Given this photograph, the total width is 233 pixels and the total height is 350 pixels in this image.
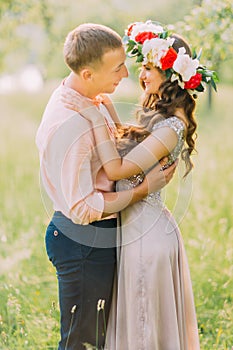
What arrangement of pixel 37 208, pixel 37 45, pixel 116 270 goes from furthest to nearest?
1. pixel 37 45
2. pixel 37 208
3. pixel 116 270

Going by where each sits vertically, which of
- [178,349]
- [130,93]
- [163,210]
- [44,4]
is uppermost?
[130,93]

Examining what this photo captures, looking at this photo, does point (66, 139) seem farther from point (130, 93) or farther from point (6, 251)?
point (130, 93)

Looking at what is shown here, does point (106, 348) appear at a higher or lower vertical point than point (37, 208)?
lower

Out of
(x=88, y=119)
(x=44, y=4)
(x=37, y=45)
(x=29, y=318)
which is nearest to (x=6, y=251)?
(x=29, y=318)

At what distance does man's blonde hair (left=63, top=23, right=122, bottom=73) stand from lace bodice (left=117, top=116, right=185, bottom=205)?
0.39 metres

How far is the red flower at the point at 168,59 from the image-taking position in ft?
9.36

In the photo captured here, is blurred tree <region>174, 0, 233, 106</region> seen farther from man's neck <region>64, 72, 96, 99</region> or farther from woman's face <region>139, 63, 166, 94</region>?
man's neck <region>64, 72, 96, 99</region>

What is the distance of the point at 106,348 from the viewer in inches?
123

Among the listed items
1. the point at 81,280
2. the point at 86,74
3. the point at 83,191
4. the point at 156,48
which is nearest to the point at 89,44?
the point at 86,74

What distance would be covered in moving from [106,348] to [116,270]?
1.33 ft

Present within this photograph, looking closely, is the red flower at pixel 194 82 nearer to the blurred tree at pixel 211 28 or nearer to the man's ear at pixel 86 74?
the man's ear at pixel 86 74

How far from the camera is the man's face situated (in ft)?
9.01

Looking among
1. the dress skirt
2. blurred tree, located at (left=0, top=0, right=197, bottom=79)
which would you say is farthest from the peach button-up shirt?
blurred tree, located at (left=0, top=0, right=197, bottom=79)

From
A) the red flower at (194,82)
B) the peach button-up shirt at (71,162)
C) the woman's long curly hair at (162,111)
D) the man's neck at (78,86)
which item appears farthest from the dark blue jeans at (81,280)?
the red flower at (194,82)
